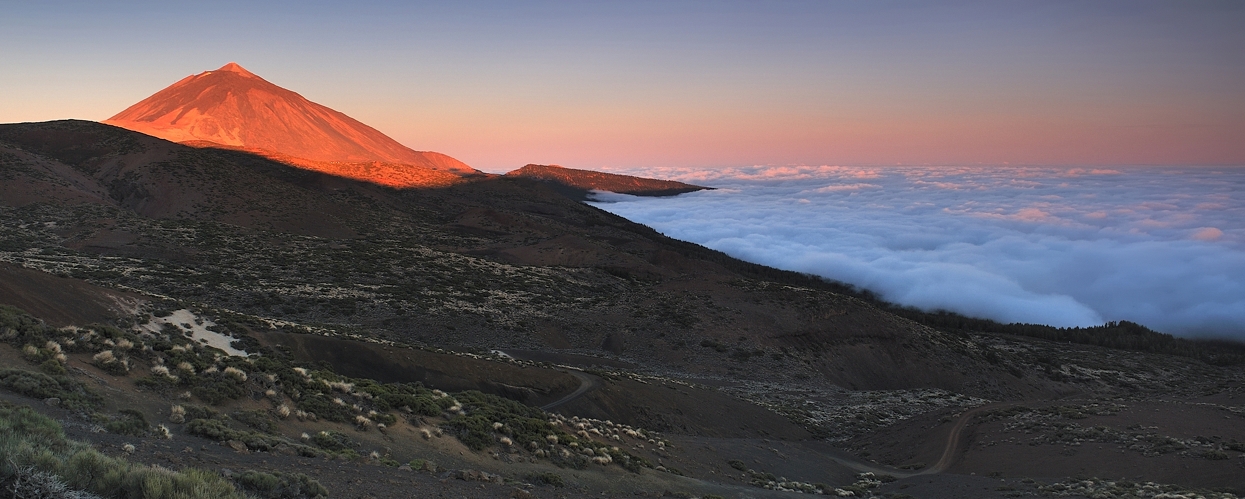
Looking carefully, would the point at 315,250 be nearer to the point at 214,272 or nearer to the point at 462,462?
the point at 214,272

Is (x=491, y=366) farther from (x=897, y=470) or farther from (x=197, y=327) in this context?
(x=897, y=470)

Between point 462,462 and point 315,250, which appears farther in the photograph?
point 315,250

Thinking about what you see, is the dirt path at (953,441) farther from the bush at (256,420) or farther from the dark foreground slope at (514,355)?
the bush at (256,420)

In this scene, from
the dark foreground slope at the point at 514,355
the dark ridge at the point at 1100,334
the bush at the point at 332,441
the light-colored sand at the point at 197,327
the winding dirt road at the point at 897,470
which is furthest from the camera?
the dark ridge at the point at 1100,334

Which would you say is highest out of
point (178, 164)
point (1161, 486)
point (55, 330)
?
point (178, 164)

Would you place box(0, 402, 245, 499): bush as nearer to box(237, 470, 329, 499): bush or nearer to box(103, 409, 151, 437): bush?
box(237, 470, 329, 499): bush

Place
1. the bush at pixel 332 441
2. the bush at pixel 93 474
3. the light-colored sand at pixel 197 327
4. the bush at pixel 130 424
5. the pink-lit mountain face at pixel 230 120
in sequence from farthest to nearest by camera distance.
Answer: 1. the pink-lit mountain face at pixel 230 120
2. the light-colored sand at pixel 197 327
3. the bush at pixel 332 441
4. the bush at pixel 130 424
5. the bush at pixel 93 474

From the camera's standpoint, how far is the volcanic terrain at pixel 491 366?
10.8 m

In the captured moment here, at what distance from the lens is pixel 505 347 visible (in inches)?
1351

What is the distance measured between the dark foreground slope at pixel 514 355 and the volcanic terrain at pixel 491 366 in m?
0.13

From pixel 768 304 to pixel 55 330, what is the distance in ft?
142

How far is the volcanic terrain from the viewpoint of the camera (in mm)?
10781

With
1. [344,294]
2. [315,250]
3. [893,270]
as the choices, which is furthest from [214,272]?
[893,270]

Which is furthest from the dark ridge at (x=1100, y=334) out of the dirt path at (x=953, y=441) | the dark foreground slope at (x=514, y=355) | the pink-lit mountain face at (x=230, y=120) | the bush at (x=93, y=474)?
the pink-lit mountain face at (x=230, y=120)
